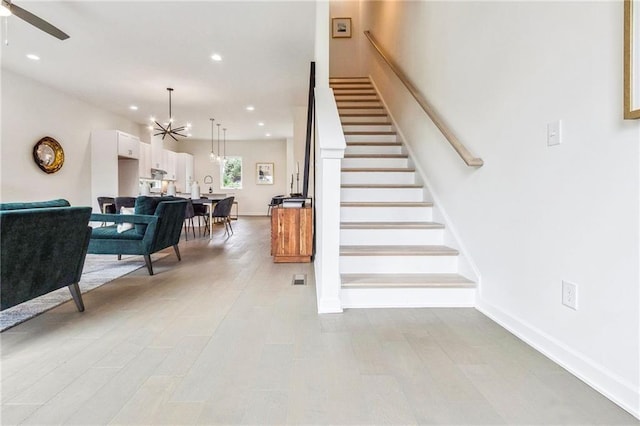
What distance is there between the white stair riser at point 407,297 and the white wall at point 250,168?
9.88 meters

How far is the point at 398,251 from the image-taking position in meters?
2.64

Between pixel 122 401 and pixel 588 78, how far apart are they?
96.4 inches

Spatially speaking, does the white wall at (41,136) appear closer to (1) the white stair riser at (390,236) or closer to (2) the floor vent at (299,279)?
(2) the floor vent at (299,279)

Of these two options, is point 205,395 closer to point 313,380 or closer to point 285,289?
point 313,380

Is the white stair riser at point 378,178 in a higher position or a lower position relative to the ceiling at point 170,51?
lower

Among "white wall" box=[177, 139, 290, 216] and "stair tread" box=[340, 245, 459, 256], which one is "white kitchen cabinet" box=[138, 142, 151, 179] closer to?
"white wall" box=[177, 139, 290, 216]

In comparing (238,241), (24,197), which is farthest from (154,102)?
(238,241)

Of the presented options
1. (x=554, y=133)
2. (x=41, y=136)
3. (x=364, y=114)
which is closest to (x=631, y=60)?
(x=554, y=133)

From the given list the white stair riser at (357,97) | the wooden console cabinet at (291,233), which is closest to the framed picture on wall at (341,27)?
the white stair riser at (357,97)

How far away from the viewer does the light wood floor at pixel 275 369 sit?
126 centimetres

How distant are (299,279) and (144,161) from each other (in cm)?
703

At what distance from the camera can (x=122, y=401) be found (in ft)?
4.36

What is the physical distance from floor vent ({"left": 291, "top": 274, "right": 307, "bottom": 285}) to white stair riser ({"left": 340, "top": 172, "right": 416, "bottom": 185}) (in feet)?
3.64

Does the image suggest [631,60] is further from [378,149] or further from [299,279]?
[378,149]
